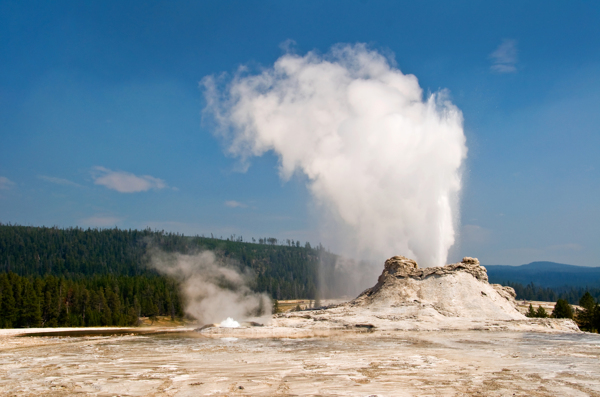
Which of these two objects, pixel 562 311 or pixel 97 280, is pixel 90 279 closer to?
pixel 97 280

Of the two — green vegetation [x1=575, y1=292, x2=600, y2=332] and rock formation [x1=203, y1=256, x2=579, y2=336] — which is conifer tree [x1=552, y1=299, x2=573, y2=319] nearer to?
green vegetation [x1=575, y1=292, x2=600, y2=332]

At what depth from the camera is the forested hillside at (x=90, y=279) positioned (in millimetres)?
61062

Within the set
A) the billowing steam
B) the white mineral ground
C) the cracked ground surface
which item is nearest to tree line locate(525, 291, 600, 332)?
the white mineral ground

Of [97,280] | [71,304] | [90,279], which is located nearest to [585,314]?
[71,304]

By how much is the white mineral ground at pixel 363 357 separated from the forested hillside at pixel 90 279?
34045 millimetres

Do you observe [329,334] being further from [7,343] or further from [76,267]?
[76,267]

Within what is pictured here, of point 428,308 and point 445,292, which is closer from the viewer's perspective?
point 428,308

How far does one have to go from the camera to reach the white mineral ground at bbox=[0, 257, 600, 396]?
1421 centimetres

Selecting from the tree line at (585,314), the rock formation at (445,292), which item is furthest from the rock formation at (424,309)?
the tree line at (585,314)

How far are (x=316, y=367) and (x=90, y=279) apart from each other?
113828 mm

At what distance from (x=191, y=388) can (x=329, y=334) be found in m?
20.9

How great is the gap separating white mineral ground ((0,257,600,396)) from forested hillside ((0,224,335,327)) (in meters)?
34.0

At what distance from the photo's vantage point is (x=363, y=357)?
21047 mm

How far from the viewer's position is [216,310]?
6147 cm
